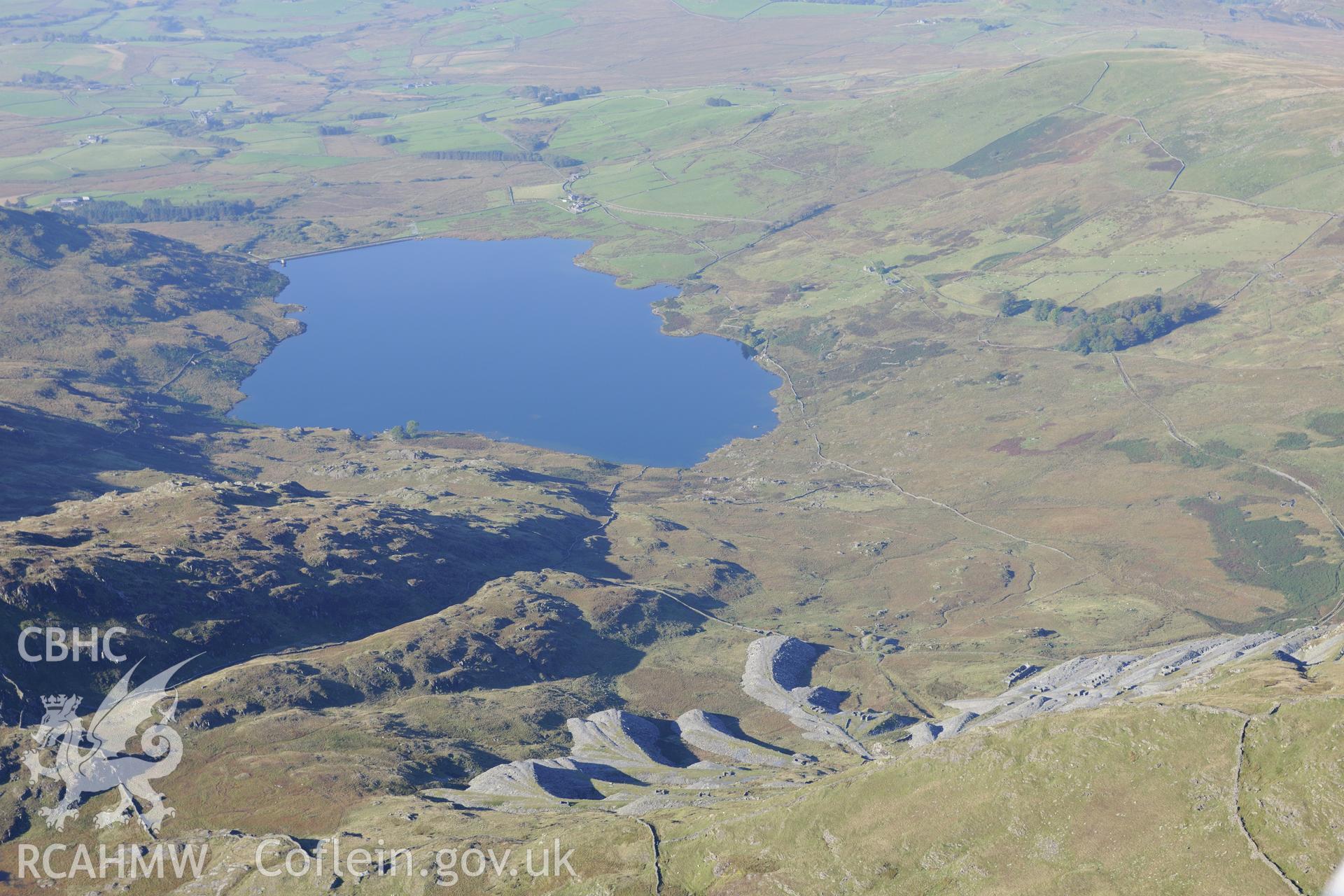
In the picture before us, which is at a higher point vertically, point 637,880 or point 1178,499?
point 637,880

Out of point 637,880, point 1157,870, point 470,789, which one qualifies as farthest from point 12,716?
point 1157,870

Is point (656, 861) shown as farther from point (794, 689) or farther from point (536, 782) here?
point (794, 689)

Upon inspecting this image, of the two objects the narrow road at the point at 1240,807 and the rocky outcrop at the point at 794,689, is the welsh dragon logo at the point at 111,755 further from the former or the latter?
the narrow road at the point at 1240,807

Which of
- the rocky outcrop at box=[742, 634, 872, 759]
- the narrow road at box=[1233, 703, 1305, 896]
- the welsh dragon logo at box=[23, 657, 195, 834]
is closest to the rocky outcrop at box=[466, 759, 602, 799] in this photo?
the welsh dragon logo at box=[23, 657, 195, 834]

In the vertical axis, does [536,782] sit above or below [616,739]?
above

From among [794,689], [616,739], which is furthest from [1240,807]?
[794,689]

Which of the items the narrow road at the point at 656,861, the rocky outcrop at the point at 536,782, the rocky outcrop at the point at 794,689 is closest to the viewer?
the narrow road at the point at 656,861

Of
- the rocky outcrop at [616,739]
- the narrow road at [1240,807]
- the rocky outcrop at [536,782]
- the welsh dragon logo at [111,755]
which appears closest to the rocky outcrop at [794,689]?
the rocky outcrop at [616,739]

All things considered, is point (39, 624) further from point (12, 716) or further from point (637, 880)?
point (637, 880)
